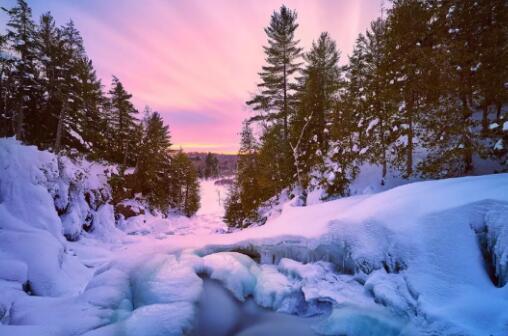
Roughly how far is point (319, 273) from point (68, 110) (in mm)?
25992

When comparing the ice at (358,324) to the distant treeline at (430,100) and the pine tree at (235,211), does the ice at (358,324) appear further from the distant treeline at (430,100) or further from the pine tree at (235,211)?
the pine tree at (235,211)

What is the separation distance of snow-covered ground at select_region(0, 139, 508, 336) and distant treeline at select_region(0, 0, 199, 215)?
14597 mm

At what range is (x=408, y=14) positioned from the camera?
11672 millimetres

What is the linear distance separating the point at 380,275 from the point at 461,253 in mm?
1606

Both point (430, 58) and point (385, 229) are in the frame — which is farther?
point (430, 58)

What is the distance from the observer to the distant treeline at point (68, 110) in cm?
2056

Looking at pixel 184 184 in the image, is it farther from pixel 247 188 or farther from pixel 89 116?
pixel 247 188

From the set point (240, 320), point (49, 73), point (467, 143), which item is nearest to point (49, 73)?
point (49, 73)

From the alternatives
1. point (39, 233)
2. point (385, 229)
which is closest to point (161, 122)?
point (39, 233)

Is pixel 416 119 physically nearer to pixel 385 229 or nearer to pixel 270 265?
pixel 385 229

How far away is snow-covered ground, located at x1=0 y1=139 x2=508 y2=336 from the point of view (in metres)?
4.31

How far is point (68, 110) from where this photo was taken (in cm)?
2275

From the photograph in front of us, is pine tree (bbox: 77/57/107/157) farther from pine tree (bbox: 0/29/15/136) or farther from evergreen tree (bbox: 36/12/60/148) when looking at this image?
pine tree (bbox: 0/29/15/136)

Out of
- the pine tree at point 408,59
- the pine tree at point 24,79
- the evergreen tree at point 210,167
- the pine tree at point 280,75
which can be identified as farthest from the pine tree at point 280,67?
the evergreen tree at point 210,167
